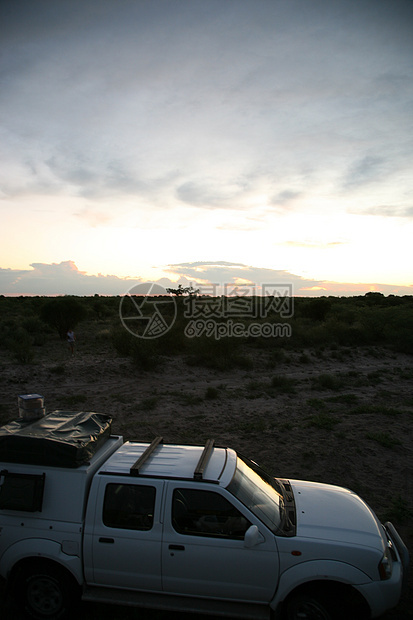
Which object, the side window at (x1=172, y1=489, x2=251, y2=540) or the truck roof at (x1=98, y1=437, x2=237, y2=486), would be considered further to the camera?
the truck roof at (x1=98, y1=437, x2=237, y2=486)

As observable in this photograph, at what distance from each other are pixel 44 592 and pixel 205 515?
5.72 feet

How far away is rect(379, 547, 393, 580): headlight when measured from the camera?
316 centimetres

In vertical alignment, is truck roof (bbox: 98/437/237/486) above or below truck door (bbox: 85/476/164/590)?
above

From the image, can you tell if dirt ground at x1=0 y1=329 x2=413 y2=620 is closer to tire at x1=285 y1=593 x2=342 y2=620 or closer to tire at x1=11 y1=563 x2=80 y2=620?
tire at x1=11 y1=563 x2=80 y2=620

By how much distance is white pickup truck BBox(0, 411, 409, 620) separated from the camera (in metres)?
3.18

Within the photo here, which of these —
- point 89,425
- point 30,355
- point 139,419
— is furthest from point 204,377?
point 89,425

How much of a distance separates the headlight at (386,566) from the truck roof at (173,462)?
4.68ft

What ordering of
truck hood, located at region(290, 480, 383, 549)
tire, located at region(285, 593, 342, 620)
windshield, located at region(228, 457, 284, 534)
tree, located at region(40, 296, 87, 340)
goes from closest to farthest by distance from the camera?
tire, located at region(285, 593, 342, 620) → truck hood, located at region(290, 480, 383, 549) → windshield, located at region(228, 457, 284, 534) → tree, located at region(40, 296, 87, 340)

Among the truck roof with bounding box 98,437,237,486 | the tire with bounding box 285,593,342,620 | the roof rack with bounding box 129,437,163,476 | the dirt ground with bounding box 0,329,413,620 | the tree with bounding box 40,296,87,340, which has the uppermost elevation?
the tree with bounding box 40,296,87,340

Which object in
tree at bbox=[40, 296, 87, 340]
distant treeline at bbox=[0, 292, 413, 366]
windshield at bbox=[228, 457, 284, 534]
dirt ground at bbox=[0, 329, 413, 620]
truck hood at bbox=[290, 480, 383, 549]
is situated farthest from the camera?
tree at bbox=[40, 296, 87, 340]

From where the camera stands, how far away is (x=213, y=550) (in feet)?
10.6

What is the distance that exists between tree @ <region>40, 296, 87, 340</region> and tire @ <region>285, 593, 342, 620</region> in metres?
23.6

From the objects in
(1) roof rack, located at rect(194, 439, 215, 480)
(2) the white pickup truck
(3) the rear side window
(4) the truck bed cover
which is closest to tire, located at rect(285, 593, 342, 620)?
(2) the white pickup truck

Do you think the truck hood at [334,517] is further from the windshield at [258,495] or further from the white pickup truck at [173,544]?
the windshield at [258,495]
